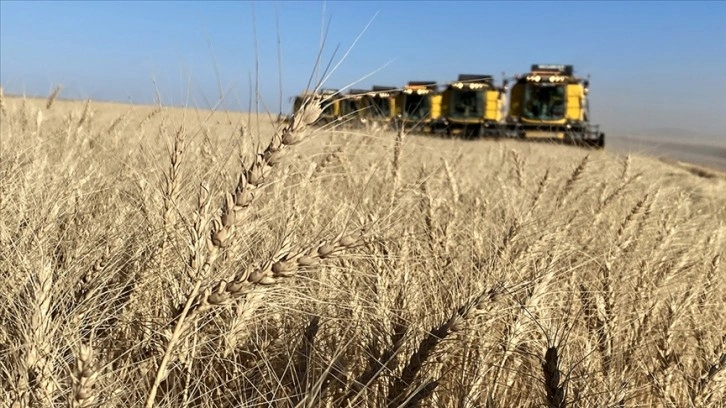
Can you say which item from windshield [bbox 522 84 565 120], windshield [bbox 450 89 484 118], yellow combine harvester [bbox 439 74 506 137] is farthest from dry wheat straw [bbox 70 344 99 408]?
windshield [bbox 450 89 484 118]

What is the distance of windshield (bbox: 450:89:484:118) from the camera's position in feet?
61.4

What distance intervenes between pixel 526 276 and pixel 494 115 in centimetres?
1765

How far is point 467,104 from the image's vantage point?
1884 cm

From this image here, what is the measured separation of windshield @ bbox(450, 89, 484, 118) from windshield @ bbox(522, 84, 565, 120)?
1295mm

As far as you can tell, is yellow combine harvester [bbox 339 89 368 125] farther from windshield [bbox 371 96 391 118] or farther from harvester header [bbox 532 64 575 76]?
harvester header [bbox 532 64 575 76]

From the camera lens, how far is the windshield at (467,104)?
18703 millimetres

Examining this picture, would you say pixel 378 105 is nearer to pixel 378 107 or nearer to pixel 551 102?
pixel 378 107

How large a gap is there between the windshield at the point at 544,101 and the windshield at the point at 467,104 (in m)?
1.30

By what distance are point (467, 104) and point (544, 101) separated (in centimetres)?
213

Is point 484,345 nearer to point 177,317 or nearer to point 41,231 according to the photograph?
point 177,317

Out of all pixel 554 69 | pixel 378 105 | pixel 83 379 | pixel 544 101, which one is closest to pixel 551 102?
pixel 544 101

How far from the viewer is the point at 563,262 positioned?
8.13ft

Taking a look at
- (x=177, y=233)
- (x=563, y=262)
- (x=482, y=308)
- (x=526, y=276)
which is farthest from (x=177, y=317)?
(x=563, y=262)

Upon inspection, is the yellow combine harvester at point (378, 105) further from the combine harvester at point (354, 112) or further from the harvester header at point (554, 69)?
the harvester header at point (554, 69)
